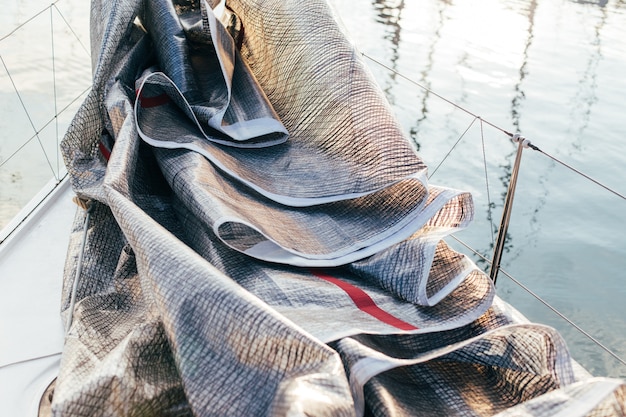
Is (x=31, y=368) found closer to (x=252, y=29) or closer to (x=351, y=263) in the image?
(x=351, y=263)

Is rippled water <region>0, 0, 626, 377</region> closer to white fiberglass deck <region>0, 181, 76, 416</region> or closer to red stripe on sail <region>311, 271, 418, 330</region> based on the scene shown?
white fiberglass deck <region>0, 181, 76, 416</region>

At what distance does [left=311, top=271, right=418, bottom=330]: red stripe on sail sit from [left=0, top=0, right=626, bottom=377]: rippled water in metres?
0.61

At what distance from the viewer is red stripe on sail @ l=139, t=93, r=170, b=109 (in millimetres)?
→ 1257

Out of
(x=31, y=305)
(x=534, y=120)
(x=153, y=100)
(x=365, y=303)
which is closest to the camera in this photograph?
(x=365, y=303)

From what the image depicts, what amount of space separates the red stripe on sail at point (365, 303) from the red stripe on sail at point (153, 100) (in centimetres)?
54

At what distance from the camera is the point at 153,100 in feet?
4.19

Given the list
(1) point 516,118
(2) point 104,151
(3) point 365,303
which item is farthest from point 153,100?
(1) point 516,118

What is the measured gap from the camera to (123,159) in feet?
3.41

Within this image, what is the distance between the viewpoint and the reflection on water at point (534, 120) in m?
2.93

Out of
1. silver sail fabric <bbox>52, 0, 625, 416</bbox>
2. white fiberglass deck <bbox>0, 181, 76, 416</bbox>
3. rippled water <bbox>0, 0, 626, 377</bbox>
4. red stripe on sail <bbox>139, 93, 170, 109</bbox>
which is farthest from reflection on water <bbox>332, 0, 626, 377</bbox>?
white fiberglass deck <bbox>0, 181, 76, 416</bbox>

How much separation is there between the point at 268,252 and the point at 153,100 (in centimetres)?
51

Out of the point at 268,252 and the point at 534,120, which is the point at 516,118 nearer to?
the point at 534,120

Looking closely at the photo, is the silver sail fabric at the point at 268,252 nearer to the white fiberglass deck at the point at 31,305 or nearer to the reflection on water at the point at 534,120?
the white fiberglass deck at the point at 31,305

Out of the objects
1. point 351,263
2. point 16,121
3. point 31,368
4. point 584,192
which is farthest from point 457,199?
point 584,192
